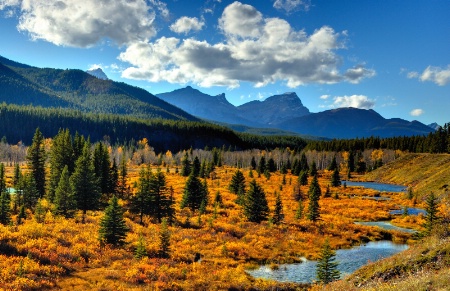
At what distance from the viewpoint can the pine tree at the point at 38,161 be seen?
66.0 meters

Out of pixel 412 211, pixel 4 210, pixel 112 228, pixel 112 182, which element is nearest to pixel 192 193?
pixel 112 182

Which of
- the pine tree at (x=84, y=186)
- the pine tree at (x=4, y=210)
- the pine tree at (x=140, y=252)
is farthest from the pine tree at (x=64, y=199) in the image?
the pine tree at (x=140, y=252)

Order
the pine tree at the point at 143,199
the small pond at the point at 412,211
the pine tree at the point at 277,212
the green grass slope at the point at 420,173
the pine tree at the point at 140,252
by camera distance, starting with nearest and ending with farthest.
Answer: the pine tree at the point at 140,252 → the pine tree at the point at 143,199 → the pine tree at the point at 277,212 → the small pond at the point at 412,211 → the green grass slope at the point at 420,173

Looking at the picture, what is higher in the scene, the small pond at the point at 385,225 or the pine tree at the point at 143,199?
the pine tree at the point at 143,199

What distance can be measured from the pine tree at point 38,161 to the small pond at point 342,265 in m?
50.9

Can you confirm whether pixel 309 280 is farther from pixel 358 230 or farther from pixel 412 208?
pixel 412 208

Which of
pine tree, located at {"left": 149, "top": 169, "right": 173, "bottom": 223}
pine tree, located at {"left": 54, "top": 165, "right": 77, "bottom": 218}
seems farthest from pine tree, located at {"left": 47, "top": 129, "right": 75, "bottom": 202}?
pine tree, located at {"left": 149, "top": 169, "right": 173, "bottom": 223}

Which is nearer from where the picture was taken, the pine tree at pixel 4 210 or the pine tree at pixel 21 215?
the pine tree at pixel 4 210

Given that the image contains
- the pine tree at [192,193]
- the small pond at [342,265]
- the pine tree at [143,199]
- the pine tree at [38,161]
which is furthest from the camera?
the pine tree at [38,161]

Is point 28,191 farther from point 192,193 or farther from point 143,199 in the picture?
point 192,193

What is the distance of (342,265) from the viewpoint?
120ft

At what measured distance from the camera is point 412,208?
77.4 m

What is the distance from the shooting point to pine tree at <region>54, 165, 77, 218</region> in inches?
1976

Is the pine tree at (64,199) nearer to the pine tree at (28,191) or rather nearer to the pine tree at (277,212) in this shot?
the pine tree at (28,191)
